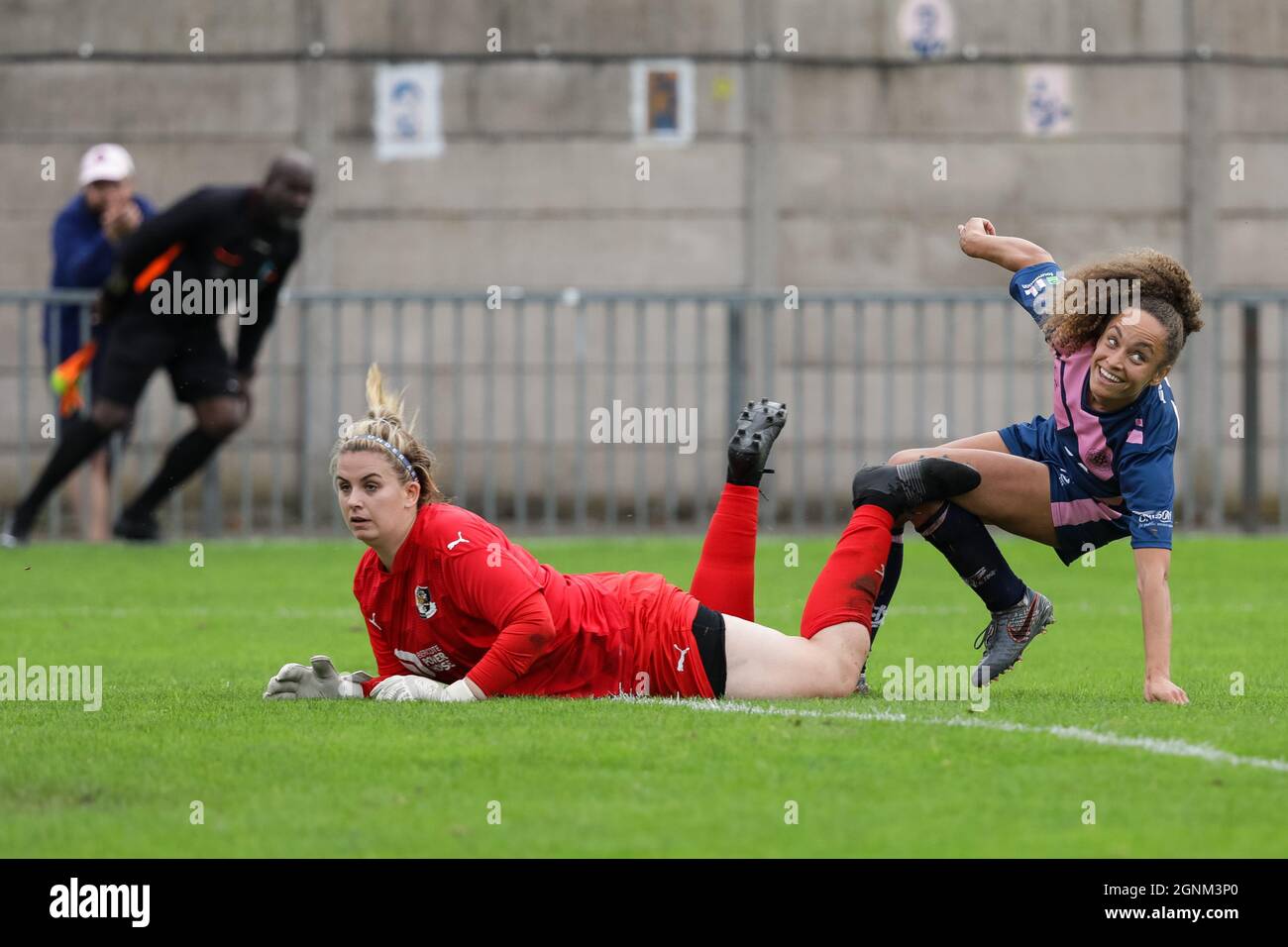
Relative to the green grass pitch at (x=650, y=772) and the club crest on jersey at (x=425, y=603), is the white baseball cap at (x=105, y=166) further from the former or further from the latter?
the club crest on jersey at (x=425, y=603)

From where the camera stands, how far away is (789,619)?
8727 millimetres

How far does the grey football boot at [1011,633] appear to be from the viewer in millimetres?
6176

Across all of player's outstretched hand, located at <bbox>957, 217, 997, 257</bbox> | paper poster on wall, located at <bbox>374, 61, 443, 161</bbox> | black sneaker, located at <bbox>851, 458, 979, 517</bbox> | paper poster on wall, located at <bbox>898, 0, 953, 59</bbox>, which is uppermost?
paper poster on wall, located at <bbox>898, 0, 953, 59</bbox>

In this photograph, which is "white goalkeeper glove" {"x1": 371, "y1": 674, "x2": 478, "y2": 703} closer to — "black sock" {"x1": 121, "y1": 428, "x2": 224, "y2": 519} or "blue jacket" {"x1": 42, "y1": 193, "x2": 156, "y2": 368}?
"black sock" {"x1": 121, "y1": 428, "x2": 224, "y2": 519}

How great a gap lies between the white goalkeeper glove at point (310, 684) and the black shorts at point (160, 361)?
21.0 ft

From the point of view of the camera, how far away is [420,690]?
18.3 feet

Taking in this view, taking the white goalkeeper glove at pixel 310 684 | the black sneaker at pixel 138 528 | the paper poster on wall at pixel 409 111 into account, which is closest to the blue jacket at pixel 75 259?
the black sneaker at pixel 138 528

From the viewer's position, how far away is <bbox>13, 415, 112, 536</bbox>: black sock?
38.8ft

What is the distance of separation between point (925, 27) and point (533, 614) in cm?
1085

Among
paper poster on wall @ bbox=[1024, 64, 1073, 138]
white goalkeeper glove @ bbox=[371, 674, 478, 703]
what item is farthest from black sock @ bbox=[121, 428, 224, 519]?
paper poster on wall @ bbox=[1024, 64, 1073, 138]

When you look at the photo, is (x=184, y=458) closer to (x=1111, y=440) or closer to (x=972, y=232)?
(x=972, y=232)

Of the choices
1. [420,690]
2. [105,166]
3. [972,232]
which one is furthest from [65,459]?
[972,232]

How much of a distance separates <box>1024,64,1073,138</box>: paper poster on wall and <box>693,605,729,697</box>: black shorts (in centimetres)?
1038
